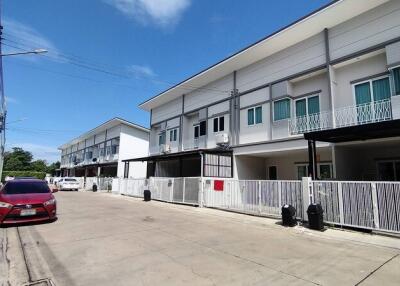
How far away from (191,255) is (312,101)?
1203 cm

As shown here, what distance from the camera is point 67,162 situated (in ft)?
212

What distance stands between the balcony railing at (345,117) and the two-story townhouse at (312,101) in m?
0.04

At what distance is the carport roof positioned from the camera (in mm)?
9289

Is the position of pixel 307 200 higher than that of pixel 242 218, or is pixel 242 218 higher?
pixel 307 200

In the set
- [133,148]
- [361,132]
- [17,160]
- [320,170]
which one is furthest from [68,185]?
[17,160]

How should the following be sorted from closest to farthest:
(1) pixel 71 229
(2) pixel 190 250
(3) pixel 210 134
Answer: (2) pixel 190 250 → (1) pixel 71 229 → (3) pixel 210 134

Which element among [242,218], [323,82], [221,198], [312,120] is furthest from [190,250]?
[323,82]

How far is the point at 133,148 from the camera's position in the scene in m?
37.9

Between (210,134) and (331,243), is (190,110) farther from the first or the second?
(331,243)

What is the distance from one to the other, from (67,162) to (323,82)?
63716 mm

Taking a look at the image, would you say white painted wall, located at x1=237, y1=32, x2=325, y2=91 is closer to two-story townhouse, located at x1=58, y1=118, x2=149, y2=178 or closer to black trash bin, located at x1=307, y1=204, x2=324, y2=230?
black trash bin, located at x1=307, y1=204, x2=324, y2=230

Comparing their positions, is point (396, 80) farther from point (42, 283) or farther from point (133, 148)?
point (133, 148)

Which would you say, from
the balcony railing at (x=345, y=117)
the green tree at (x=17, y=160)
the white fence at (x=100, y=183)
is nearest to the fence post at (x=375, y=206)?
the balcony railing at (x=345, y=117)

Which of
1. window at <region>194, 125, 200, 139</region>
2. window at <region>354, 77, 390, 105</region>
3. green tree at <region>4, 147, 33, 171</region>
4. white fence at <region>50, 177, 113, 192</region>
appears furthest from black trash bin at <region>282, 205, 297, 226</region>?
green tree at <region>4, 147, 33, 171</region>
